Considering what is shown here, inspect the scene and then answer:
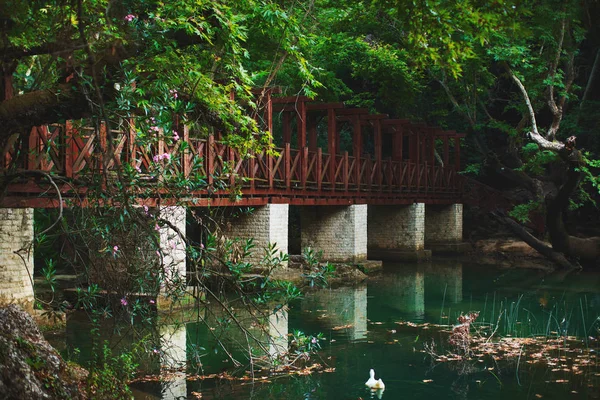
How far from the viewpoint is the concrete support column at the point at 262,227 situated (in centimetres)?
1544

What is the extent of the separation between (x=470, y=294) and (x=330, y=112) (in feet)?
19.4

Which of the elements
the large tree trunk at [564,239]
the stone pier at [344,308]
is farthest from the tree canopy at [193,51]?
the stone pier at [344,308]

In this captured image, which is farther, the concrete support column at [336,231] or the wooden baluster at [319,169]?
the concrete support column at [336,231]

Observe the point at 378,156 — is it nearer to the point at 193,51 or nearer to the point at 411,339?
the point at 411,339

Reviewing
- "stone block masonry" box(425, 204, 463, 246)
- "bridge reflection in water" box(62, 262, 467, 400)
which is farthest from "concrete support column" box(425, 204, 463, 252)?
"bridge reflection in water" box(62, 262, 467, 400)

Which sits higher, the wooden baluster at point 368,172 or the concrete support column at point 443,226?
the wooden baluster at point 368,172

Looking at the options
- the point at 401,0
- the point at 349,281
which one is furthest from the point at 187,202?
the point at 349,281

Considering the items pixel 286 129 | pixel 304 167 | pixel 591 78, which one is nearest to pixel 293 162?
pixel 304 167

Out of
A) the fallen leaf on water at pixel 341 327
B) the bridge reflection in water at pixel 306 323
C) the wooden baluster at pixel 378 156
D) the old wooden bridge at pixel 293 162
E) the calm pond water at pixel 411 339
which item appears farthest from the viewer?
the wooden baluster at pixel 378 156

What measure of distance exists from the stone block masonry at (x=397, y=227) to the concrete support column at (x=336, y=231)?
154 inches

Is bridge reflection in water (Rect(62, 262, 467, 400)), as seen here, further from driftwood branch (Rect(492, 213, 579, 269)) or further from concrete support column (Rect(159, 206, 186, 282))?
driftwood branch (Rect(492, 213, 579, 269))

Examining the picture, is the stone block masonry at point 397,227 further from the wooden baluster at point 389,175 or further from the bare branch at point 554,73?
the bare branch at point 554,73

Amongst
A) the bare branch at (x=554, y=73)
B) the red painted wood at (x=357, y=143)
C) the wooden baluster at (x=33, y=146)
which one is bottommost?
the wooden baluster at (x=33, y=146)

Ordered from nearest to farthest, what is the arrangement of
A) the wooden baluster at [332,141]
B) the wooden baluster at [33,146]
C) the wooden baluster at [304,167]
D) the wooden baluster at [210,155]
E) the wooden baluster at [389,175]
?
the wooden baluster at [33,146] → the wooden baluster at [210,155] → the wooden baluster at [304,167] → the wooden baluster at [332,141] → the wooden baluster at [389,175]
